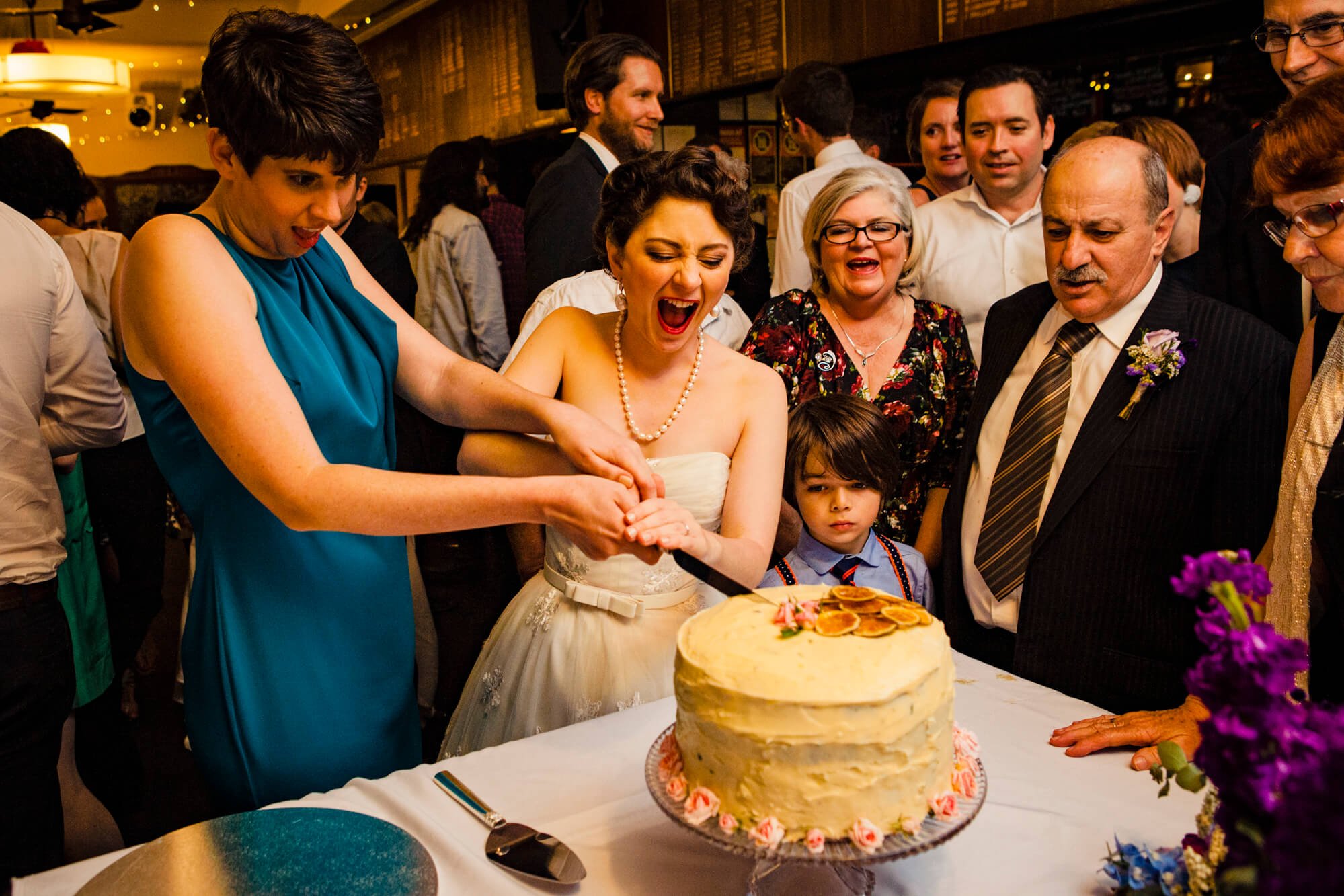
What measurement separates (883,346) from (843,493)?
20.2 inches

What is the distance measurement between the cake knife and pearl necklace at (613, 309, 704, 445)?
0.64 meters

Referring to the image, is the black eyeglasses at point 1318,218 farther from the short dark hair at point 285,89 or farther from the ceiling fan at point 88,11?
the ceiling fan at point 88,11

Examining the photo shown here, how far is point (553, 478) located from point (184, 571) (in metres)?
5.08

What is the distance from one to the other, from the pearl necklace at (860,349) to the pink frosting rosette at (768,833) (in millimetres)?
1714

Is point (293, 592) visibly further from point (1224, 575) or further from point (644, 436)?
point (1224, 575)

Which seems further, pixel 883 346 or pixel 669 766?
pixel 883 346

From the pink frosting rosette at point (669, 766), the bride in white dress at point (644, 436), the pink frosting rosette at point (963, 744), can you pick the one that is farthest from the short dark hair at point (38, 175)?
the pink frosting rosette at point (963, 744)

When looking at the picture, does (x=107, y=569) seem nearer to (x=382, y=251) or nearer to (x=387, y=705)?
(x=382, y=251)

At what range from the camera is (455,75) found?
8742mm

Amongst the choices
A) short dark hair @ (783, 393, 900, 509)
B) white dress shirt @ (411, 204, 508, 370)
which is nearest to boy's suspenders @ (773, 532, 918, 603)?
short dark hair @ (783, 393, 900, 509)

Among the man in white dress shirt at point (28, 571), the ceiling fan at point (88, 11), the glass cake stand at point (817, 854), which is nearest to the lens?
the glass cake stand at point (817, 854)

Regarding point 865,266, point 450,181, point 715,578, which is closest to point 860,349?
point 865,266

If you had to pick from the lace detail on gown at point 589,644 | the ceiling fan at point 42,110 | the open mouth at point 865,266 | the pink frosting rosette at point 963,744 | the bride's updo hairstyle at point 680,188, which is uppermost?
the ceiling fan at point 42,110

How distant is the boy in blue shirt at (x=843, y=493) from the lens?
2.23 m
